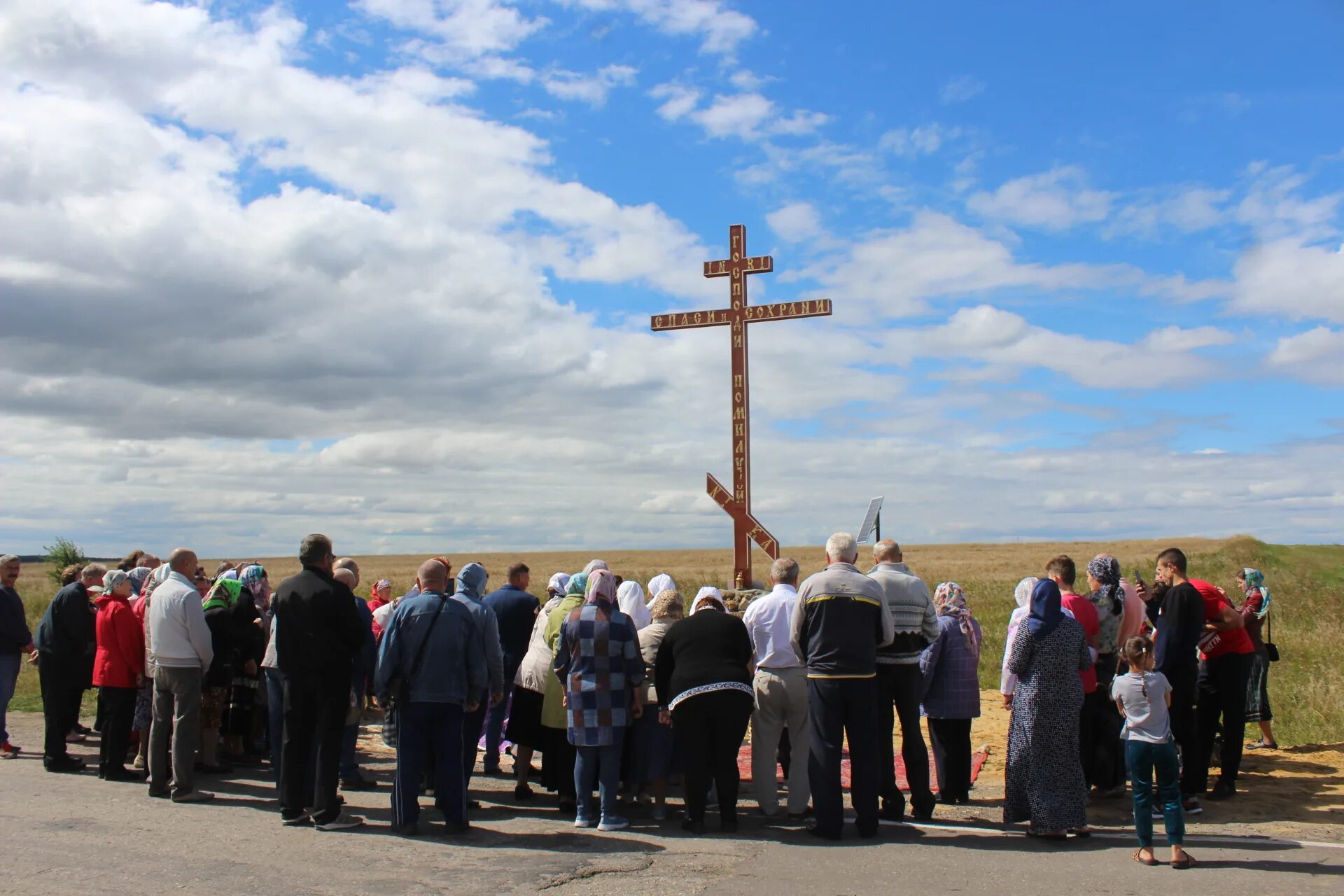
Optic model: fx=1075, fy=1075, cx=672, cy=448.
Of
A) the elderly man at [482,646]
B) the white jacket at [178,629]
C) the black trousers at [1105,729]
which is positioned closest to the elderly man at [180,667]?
the white jacket at [178,629]

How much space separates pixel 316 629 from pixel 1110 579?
539 centimetres

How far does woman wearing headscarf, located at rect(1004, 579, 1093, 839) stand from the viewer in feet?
21.9

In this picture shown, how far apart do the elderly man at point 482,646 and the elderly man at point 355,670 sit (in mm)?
669

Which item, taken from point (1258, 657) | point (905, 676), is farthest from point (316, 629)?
point (1258, 657)

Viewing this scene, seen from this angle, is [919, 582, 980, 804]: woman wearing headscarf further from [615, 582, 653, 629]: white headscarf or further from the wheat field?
the wheat field

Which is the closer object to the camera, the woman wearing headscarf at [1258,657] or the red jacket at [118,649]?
the red jacket at [118,649]

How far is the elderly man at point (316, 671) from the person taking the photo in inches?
273

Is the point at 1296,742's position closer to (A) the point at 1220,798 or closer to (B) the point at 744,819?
(A) the point at 1220,798

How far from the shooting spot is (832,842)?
6.76 meters

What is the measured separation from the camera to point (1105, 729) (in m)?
7.96

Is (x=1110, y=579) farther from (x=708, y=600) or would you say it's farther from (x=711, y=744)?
(x=711, y=744)

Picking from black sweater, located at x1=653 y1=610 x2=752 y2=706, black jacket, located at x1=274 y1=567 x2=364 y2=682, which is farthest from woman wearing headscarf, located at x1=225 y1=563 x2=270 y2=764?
black sweater, located at x1=653 y1=610 x2=752 y2=706

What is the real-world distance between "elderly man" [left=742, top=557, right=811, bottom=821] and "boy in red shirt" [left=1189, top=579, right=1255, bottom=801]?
300cm

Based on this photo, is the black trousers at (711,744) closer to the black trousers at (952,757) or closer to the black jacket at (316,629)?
the black trousers at (952,757)
